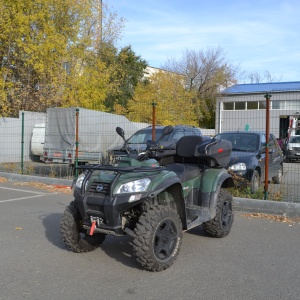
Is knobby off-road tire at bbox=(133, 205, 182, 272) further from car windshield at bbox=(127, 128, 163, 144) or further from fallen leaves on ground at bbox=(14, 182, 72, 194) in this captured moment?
car windshield at bbox=(127, 128, 163, 144)

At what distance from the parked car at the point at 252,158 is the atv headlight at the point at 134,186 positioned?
16.5 feet

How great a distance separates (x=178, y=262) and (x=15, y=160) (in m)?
16.0

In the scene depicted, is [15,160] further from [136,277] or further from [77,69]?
[136,277]

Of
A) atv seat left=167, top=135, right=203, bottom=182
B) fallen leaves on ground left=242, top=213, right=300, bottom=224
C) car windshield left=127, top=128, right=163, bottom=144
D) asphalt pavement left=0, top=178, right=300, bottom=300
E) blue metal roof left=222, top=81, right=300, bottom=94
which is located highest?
blue metal roof left=222, top=81, right=300, bottom=94

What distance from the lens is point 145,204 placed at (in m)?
4.71

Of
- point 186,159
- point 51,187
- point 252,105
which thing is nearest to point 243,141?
point 186,159

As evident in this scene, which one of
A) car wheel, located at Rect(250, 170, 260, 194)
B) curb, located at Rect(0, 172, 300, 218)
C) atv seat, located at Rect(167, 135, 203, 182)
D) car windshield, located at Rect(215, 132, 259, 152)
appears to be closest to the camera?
atv seat, located at Rect(167, 135, 203, 182)

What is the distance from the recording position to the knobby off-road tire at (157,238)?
4500mm

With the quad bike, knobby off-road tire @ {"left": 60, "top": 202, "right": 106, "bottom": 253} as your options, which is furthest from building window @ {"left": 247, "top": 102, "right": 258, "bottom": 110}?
knobby off-road tire @ {"left": 60, "top": 202, "right": 106, "bottom": 253}

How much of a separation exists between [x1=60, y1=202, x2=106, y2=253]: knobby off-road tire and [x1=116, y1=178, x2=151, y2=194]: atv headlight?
0.91 m

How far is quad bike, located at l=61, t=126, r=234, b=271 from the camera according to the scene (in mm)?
4531

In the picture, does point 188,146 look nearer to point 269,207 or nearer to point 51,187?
point 269,207

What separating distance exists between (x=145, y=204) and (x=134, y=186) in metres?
0.30

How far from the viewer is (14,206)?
28.7 ft
